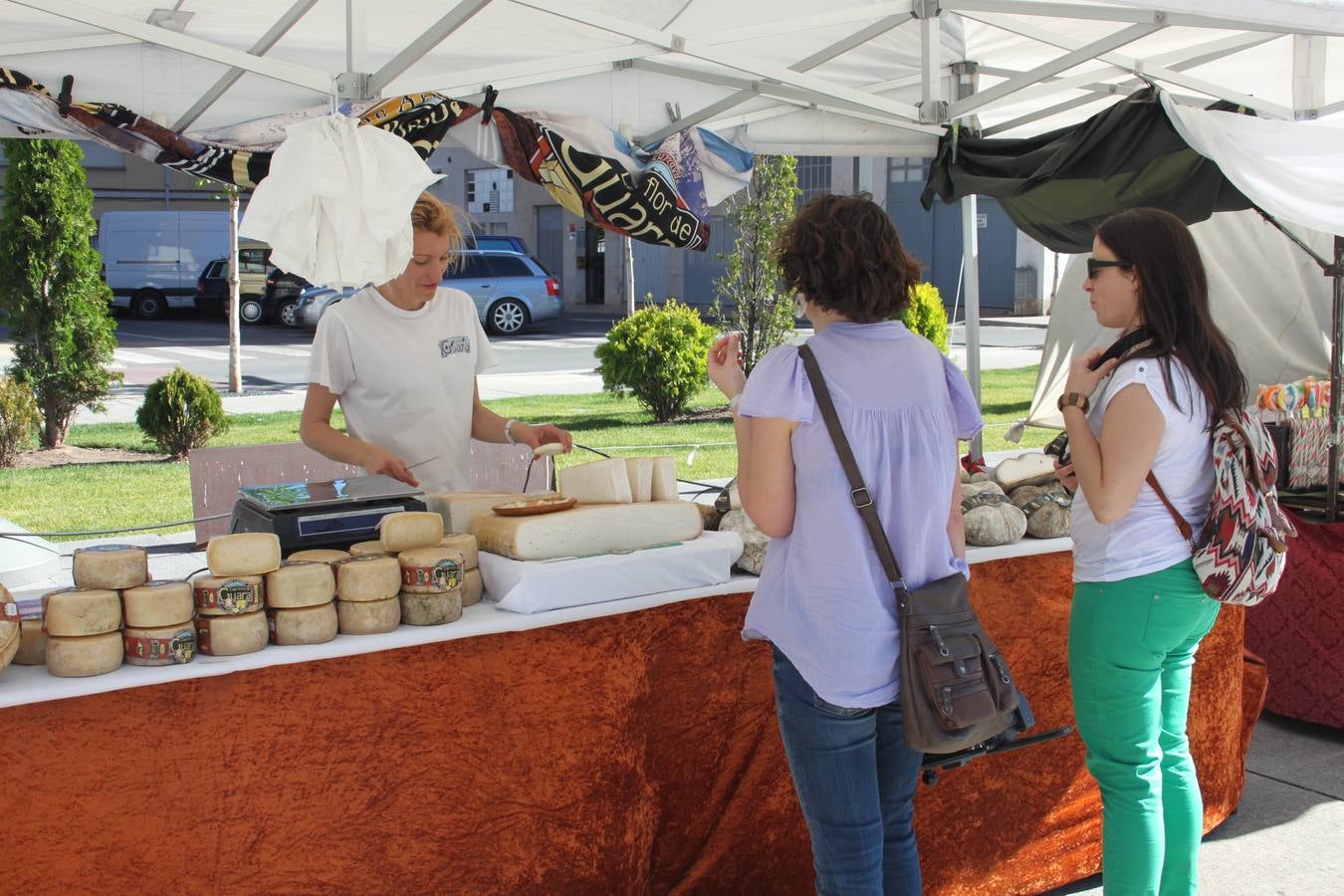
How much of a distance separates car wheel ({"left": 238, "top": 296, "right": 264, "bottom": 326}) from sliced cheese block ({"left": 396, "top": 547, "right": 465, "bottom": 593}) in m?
22.9

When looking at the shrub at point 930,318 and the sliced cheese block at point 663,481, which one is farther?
the shrub at point 930,318

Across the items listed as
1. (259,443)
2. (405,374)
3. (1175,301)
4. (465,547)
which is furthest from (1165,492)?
(259,443)

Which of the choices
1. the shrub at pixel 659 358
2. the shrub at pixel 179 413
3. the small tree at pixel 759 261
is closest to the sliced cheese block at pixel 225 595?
the shrub at pixel 179 413

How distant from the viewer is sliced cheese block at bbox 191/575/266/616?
81.0 inches

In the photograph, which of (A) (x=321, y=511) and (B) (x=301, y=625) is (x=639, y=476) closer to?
(A) (x=321, y=511)

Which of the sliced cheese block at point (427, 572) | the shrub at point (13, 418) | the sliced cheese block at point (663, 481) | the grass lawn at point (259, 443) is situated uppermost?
the sliced cheese block at point (663, 481)

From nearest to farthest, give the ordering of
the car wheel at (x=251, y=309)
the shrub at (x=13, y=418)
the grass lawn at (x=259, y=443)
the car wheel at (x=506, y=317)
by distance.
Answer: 1. the grass lawn at (x=259, y=443)
2. the shrub at (x=13, y=418)
3. the car wheel at (x=506, y=317)
4. the car wheel at (x=251, y=309)

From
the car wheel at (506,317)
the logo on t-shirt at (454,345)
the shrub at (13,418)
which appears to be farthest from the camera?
the car wheel at (506,317)

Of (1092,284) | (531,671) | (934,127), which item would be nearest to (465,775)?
(531,671)

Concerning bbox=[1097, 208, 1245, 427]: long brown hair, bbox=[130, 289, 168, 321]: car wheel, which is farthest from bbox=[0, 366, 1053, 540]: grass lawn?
bbox=[130, 289, 168, 321]: car wheel

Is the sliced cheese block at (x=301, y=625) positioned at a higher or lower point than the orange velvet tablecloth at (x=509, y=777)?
higher

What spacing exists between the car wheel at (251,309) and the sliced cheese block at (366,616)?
2297 centimetres

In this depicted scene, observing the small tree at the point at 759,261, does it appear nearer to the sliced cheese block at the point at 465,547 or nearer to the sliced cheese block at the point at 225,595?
the sliced cheese block at the point at 465,547

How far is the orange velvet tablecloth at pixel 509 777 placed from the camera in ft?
6.79
